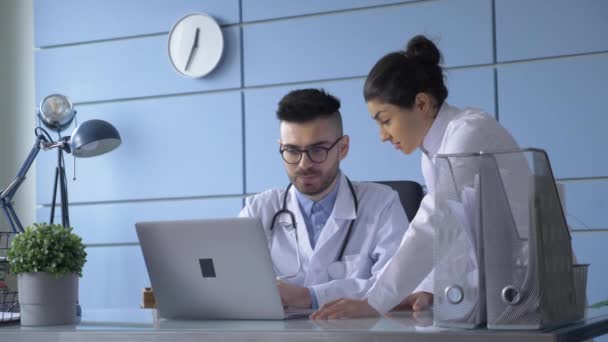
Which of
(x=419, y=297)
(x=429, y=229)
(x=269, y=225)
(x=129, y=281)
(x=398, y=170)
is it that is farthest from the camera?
(x=129, y=281)

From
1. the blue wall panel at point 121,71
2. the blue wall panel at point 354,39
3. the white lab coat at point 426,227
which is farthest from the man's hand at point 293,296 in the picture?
the blue wall panel at point 121,71

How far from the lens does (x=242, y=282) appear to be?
1.69 metres

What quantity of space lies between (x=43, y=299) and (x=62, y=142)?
241cm

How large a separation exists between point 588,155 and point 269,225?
1.53 meters

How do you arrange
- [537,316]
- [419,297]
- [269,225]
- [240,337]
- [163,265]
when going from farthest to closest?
Result: [269,225] → [419,297] → [163,265] → [240,337] → [537,316]

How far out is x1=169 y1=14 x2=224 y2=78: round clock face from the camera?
13.3ft

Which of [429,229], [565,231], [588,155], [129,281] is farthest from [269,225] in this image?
[129,281]

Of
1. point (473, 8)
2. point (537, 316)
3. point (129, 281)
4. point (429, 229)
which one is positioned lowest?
point (129, 281)

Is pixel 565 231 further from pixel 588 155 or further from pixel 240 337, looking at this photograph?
pixel 588 155

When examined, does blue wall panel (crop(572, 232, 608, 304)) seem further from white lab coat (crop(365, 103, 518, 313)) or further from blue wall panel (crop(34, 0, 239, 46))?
blue wall panel (crop(34, 0, 239, 46))

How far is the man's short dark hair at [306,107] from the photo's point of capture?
2463 millimetres

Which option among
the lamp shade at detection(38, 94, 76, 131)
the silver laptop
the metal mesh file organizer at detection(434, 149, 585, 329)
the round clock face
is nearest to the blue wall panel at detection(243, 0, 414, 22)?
the round clock face

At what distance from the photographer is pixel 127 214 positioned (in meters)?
4.22

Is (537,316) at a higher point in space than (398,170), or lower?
lower
